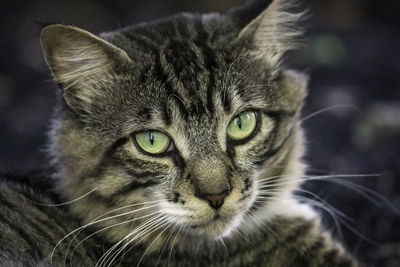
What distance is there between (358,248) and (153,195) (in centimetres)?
148

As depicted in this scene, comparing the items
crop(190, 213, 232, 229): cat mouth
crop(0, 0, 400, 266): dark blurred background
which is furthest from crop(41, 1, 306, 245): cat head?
crop(0, 0, 400, 266): dark blurred background

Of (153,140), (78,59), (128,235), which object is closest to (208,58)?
(153,140)

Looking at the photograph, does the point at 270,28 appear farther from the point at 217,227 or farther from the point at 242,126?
the point at 217,227

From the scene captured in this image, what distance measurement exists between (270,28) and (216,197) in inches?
35.7

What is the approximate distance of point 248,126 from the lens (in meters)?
2.73

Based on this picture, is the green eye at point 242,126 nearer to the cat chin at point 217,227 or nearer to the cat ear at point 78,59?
the cat chin at point 217,227

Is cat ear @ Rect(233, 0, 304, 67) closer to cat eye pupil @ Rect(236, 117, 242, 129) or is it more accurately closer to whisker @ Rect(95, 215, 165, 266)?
cat eye pupil @ Rect(236, 117, 242, 129)

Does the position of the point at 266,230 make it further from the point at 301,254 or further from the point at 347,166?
the point at 347,166

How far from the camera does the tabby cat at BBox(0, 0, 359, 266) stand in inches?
101

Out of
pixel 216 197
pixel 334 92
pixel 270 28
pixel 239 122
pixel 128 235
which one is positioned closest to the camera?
pixel 216 197

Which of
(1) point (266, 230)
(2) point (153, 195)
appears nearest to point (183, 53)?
(2) point (153, 195)

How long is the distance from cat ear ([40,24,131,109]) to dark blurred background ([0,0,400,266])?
0.49m

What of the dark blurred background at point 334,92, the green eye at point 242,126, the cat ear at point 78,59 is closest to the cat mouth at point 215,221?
the green eye at point 242,126

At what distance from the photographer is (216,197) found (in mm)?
2496
